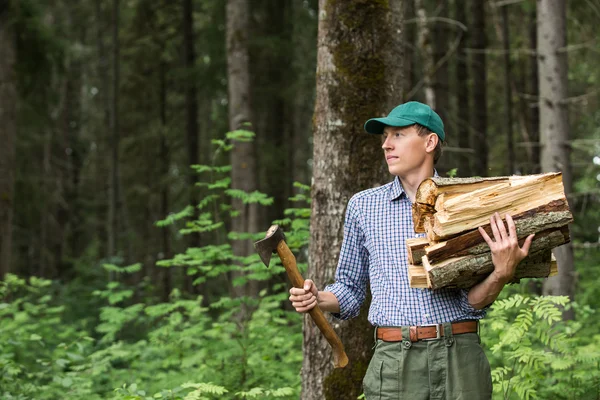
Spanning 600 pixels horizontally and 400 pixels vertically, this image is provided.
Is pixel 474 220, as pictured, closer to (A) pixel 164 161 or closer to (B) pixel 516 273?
(B) pixel 516 273

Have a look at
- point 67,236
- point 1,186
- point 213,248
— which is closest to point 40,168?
point 67,236

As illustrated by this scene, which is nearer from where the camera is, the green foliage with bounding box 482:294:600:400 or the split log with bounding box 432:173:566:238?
the split log with bounding box 432:173:566:238

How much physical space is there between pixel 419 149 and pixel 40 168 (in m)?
27.7

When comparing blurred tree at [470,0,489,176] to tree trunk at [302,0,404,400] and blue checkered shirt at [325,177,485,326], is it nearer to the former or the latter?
tree trunk at [302,0,404,400]

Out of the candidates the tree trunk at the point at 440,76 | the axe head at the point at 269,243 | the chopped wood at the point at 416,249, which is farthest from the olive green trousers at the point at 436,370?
the tree trunk at the point at 440,76

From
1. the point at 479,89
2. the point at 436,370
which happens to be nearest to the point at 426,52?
the point at 479,89

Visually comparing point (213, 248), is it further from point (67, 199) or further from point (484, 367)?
point (67, 199)

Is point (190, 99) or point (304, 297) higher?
point (190, 99)

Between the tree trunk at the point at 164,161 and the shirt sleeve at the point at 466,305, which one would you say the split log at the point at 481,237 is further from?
the tree trunk at the point at 164,161

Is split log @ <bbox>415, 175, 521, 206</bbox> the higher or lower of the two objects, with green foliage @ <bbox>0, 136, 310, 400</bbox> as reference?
higher

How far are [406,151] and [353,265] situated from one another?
0.70 m

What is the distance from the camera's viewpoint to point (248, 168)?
1276cm

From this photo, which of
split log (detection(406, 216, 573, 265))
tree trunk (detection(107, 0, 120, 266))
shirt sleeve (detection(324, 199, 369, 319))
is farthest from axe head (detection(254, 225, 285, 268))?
tree trunk (detection(107, 0, 120, 266))

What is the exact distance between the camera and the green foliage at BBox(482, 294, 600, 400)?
4.85 meters
